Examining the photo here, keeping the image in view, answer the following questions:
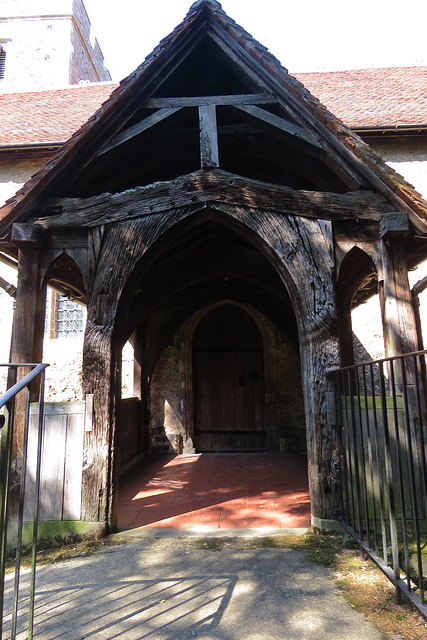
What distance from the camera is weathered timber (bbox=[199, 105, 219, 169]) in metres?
3.80

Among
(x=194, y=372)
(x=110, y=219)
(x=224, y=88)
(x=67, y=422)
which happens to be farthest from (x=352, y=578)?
(x=194, y=372)

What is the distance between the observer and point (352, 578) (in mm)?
2510

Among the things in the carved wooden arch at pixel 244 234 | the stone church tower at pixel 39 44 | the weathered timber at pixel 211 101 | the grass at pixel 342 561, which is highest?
the stone church tower at pixel 39 44

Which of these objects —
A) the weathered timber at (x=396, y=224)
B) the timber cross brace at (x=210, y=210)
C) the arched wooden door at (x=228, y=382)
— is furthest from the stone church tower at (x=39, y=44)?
the weathered timber at (x=396, y=224)

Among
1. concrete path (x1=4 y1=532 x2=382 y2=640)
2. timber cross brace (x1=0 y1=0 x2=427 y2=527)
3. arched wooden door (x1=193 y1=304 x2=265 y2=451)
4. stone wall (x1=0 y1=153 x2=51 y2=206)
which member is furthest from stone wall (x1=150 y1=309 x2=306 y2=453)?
stone wall (x1=0 y1=153 x2=51 y2=206)

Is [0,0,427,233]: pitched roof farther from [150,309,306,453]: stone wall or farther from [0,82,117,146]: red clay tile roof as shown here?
[0,82,117,146]: red clay tile roof

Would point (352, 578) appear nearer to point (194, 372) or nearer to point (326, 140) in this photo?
point (326, 140)

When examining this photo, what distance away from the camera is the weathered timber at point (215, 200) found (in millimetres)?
3664

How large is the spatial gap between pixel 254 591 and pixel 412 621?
0.83 m

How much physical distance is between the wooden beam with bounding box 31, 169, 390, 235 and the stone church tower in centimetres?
1526

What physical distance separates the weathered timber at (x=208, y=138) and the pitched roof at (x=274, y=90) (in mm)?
626

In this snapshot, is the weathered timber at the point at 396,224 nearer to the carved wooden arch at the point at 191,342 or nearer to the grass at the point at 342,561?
the grass at the point at 342,561

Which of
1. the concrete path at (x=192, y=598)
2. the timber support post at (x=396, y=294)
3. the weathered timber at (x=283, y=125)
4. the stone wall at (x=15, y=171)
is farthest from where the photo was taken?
the stone wall at (x=15, y=171)

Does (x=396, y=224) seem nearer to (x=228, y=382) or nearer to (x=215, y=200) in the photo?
(x=215, y=200)
